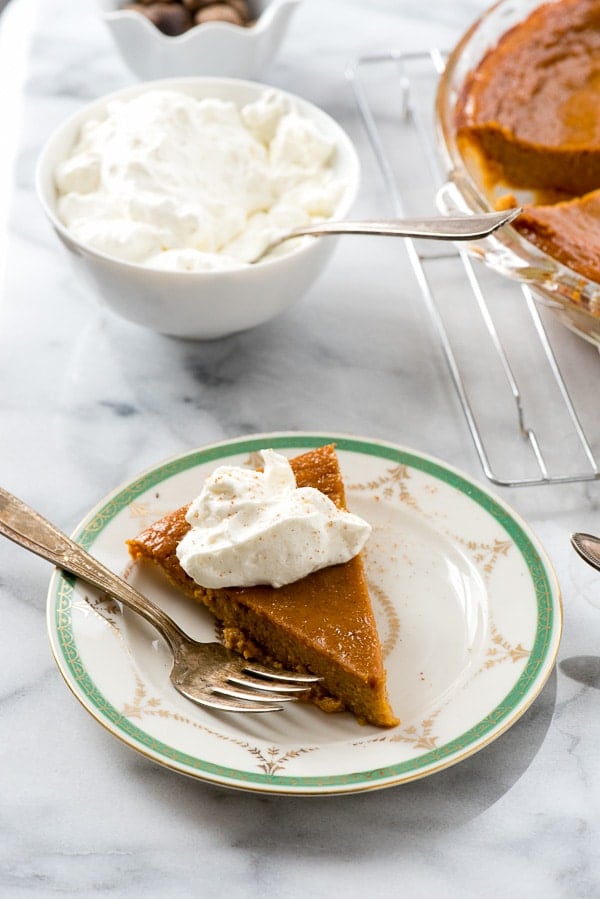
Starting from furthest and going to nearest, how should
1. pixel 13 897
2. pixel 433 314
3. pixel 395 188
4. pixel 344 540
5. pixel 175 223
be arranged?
pixel 395 188 → pixel 433 314 → pixel 175 223 → pixel 344 540 → pixel 13 897

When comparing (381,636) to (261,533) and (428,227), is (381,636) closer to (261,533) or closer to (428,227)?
(261,533)

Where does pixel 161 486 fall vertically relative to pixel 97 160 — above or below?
below

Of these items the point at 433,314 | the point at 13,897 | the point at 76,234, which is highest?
the point at 76,234

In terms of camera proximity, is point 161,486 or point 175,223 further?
point 175,223

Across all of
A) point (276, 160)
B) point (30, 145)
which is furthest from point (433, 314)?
point (30, 145)

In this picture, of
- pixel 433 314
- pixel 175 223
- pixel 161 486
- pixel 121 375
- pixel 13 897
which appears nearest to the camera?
pixel 13 897

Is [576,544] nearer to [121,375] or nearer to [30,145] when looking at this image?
[121,375]

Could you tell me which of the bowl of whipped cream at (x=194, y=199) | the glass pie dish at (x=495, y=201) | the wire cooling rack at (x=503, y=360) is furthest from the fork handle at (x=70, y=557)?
the glass pie dish at (x=495, y=201)
